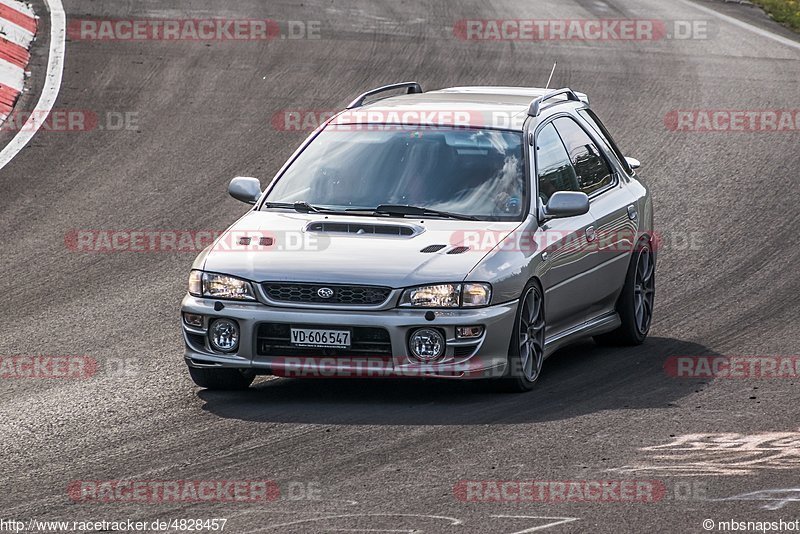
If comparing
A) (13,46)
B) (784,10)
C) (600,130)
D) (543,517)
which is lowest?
(543,517)

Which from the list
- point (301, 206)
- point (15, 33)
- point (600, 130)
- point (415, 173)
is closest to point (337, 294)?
point (301, 206)

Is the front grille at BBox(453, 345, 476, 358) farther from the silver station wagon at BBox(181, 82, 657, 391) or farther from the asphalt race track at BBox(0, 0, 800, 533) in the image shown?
the asphalt race track at BBox(0, 0, 800, 533)

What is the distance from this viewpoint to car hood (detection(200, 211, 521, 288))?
8761 mm

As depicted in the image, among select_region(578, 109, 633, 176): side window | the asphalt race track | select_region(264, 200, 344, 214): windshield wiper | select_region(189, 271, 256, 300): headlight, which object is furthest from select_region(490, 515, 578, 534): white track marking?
select_region(578, 109, 633, 176): side window

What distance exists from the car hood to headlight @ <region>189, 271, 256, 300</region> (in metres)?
0.04

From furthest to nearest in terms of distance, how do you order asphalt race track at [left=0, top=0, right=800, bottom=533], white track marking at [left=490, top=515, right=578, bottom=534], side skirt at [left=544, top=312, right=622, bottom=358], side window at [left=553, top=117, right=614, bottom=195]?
side window at [left=553, top=117, right=614, bottom=195] → side skirt at [left=544, top=312, right=622, bottom=358] → asphalt race track at [left=0, top=0, right=800, bottom=533] → white track marking at [left=490, top=515, right=578, bottom=534]

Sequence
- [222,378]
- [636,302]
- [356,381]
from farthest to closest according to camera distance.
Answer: [636,302] < [356,381] < [222,378]

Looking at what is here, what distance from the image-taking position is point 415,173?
9.80 m

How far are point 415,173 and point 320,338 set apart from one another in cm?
155

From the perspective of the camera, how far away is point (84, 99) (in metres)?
18.3

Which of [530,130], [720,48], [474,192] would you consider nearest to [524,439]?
[474,192]

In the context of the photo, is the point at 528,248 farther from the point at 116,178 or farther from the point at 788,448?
the point at 116,178

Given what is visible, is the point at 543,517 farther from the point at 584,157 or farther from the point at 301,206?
the point at 584,157

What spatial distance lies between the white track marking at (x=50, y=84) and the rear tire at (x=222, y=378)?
7266 mm
